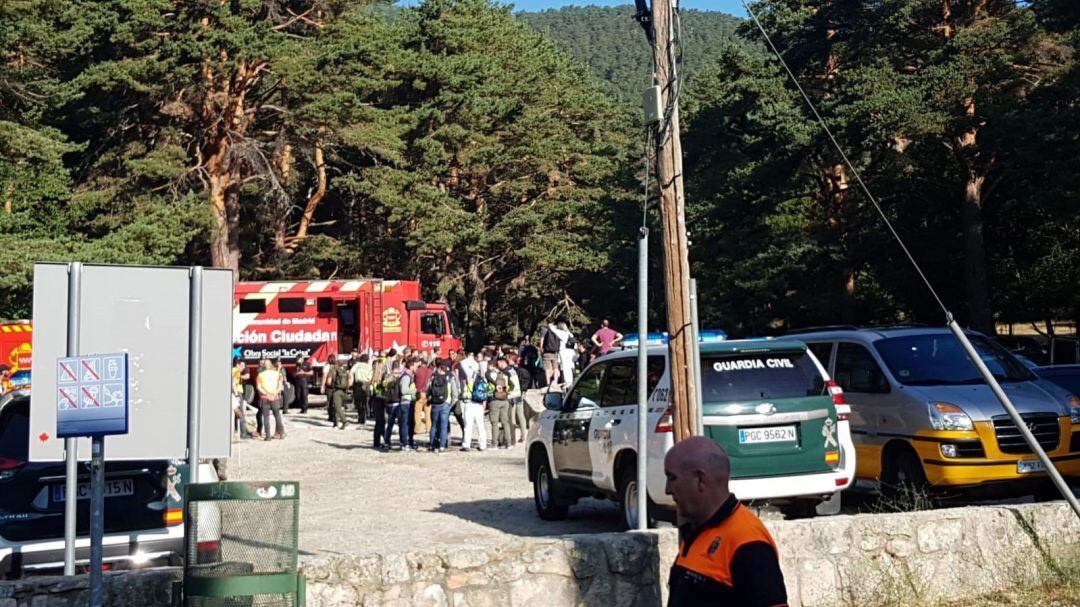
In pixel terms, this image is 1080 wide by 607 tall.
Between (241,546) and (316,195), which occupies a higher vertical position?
(316,195)

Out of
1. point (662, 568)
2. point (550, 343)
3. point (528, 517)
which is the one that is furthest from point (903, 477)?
point (550, 343)

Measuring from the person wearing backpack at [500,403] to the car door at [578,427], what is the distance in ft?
31.7

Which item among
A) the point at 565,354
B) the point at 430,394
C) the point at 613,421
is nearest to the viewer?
the point at 613,421

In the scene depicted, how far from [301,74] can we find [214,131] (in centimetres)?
392

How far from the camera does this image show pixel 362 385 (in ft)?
99.2

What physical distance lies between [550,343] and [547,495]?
18.1 meters

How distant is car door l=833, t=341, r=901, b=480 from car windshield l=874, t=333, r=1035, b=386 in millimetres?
191

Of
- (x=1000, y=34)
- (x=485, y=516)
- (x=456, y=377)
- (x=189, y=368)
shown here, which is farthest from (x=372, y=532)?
(x=1000, y=34)

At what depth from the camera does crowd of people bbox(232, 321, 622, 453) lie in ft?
76.4

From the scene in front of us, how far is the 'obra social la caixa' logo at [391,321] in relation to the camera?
3872cm

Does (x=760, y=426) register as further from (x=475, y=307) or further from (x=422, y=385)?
(x=475, y=307)

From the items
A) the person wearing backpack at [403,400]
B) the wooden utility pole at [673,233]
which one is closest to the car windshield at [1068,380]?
the wooden utility pole at [673,233]

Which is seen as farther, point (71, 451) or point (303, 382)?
point (303, 382)

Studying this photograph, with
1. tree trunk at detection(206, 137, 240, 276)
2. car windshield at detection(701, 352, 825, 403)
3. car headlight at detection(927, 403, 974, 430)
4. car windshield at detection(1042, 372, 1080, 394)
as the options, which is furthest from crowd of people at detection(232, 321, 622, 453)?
tree trunk at detection(206, 137, 240, 276)
